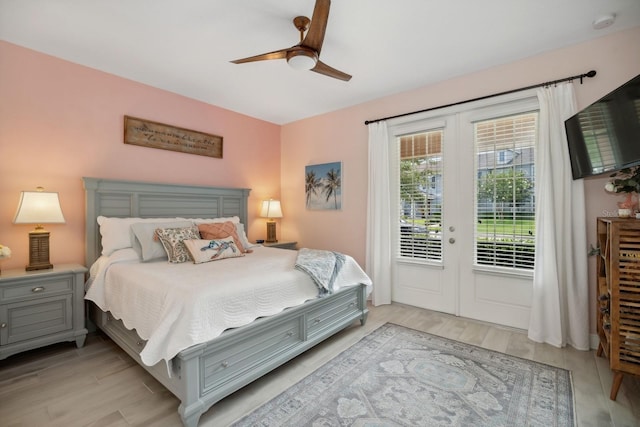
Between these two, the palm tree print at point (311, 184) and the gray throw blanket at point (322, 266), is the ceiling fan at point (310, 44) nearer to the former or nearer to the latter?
the gray throw blanket at point (322, 266)

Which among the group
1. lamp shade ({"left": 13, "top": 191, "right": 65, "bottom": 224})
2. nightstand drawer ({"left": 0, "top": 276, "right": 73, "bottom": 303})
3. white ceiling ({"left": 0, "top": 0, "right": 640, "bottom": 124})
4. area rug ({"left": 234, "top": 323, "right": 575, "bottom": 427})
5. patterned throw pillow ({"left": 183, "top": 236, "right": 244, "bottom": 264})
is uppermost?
white ceiling ({"left": 0, "top": 0, "right": 640, "bottom": 124})

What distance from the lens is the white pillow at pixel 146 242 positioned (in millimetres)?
2807

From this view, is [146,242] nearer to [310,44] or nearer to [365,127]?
[310,44]

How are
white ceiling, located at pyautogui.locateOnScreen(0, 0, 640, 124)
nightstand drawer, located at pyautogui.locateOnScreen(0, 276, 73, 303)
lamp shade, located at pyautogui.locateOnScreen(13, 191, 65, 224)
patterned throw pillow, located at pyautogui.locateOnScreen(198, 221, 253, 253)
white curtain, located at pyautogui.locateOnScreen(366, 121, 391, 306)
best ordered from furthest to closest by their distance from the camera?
white curtain, located at pyautogui.locateOnScreen(366, 121, 391, 306) → patterned throw pillow, located at pyautogui.locateOnScreen(198, 221, 253, 253) → lamp shade, located at pyautogui.locateOnScreen(13, 191, 65, 224) → nightstand drawer, located at pyautogui.locateOnScreen(0, 276, 73, 303) → white ceiling, located at pyautogui.locateOnScreen(0, 0, 640, 124)

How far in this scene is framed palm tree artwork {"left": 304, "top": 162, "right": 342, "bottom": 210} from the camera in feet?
14.3

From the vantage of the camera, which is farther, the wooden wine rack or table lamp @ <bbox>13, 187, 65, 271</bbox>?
table lamp @ <bbox>13, 187, 65, 271</bbox>

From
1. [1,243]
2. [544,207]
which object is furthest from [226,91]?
[544,207]

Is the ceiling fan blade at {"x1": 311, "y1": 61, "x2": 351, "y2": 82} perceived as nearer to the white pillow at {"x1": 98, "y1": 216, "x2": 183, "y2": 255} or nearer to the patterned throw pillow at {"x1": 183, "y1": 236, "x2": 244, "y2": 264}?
the patterned throw pillow at {"x1": 183, "y1": 236, "x2": 244, "y2": 264}

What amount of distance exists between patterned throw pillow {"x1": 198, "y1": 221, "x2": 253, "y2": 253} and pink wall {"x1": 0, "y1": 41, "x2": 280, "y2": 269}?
1.00 m

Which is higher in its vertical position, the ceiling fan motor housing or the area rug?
the ceiling fan motor housing

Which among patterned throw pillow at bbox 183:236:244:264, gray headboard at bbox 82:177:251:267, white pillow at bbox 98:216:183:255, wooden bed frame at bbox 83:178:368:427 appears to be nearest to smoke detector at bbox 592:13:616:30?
wooden bed frame at bbox 83:178:368:427

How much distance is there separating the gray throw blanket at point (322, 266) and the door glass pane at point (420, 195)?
123 centimetres

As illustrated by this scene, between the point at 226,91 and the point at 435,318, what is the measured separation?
3.67 metres

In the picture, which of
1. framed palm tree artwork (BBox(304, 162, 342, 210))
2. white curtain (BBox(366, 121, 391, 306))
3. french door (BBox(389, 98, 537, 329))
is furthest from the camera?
framed palm tree artwork (BBox(304, 162, 342, 210))
